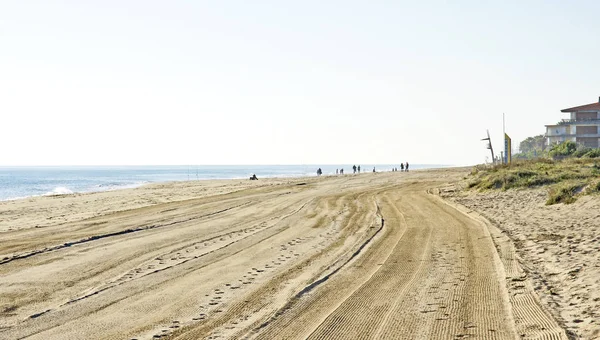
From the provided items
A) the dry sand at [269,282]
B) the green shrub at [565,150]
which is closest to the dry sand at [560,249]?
the dry sand at [269,282]

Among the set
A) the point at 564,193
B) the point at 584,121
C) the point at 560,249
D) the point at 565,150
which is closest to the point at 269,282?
the point at 560,249

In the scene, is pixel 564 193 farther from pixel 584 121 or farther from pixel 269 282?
pixel 584 121

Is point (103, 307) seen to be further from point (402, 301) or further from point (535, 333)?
point (535, 333)

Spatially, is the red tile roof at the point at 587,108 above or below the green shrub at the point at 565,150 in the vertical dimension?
above

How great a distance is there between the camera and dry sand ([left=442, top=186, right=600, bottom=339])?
1021 centimetres

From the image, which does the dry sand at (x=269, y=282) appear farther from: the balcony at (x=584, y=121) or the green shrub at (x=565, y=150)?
the balcony at (x=584, y=121)

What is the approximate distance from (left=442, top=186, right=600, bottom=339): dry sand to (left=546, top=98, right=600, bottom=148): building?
243 feet

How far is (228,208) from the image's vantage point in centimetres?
3356

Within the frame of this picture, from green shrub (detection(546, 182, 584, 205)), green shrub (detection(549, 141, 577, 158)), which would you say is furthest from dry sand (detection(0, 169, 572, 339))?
green shrub (detection(549, 141, 577, 158))

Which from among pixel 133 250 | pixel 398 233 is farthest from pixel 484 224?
pixel 133 250

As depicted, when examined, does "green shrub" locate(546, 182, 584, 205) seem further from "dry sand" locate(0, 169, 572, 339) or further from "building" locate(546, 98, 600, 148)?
"building" locate(546, 98, 600, 148)

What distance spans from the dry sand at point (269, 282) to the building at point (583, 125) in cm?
8137

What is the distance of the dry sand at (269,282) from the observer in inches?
392

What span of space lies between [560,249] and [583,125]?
9123 cm
